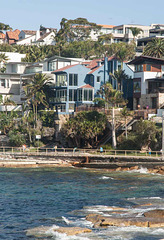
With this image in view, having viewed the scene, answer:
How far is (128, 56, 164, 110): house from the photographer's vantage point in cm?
7975

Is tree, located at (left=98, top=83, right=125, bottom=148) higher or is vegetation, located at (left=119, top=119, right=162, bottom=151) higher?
tree, located at (left=98, top=83, right=125, bottom=148)

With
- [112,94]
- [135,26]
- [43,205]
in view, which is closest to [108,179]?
[43,205]

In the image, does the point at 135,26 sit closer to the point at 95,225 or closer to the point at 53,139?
the point at 53,139

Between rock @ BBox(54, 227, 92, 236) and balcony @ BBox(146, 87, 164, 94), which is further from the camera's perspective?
balcony @ BBox(146, 87, 164, 94)

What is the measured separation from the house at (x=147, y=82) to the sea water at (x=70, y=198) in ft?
76.4

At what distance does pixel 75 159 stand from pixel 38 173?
8.84 metres

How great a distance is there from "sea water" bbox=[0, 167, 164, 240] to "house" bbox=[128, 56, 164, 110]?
23295 mm

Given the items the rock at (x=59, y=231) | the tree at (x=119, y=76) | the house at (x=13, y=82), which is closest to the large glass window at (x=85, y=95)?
the tree at (x=119, y=76)

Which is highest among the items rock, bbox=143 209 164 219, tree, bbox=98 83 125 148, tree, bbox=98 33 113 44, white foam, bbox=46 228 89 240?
tree, bbox=98 33 113 44

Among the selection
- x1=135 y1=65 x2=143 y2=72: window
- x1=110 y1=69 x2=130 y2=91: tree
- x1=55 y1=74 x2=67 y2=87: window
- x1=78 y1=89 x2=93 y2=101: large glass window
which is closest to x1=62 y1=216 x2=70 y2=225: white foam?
x1=78 y1=89 x2=93 y2=101: large glass window

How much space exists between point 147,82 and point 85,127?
18.2 meters

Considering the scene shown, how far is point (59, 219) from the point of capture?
34312 mm

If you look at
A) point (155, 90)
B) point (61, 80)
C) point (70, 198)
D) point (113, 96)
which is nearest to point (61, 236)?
point (70, 198)

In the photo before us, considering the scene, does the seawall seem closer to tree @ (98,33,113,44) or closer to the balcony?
the balcony
